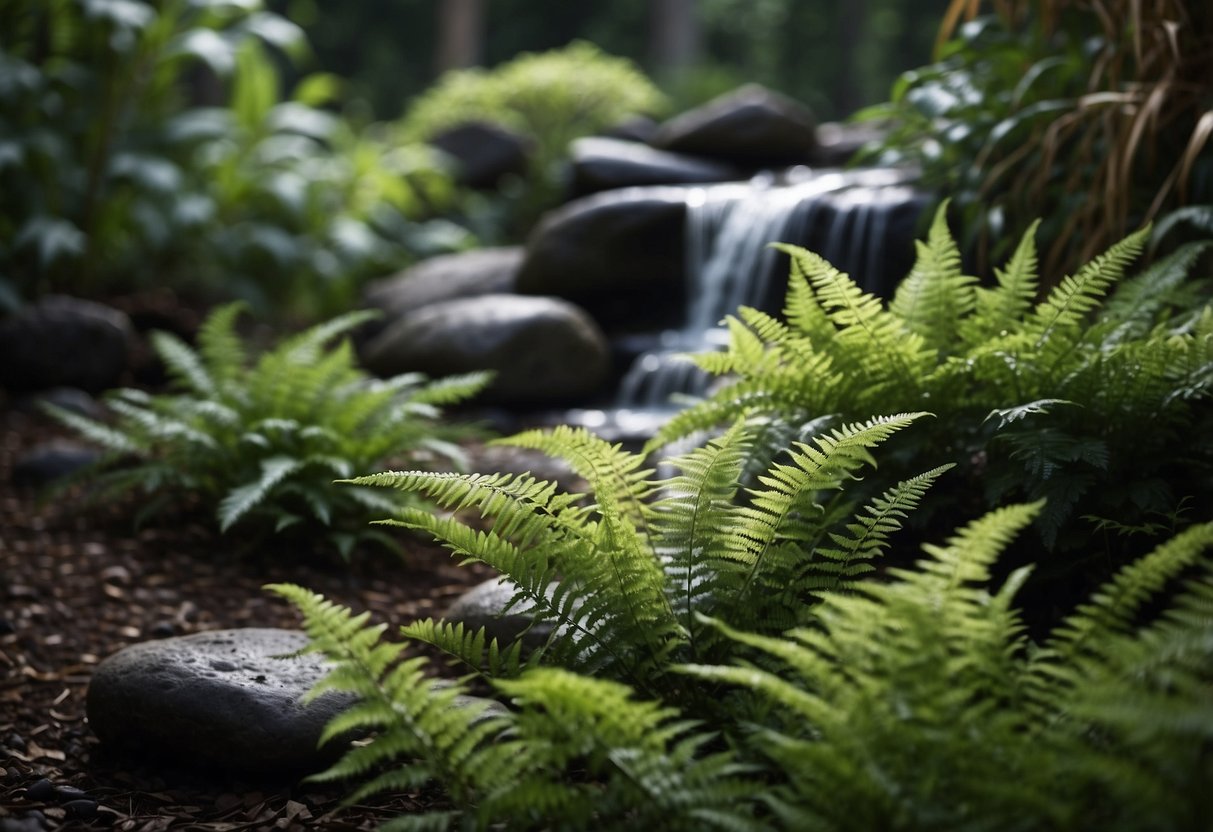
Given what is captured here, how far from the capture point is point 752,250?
6102mm

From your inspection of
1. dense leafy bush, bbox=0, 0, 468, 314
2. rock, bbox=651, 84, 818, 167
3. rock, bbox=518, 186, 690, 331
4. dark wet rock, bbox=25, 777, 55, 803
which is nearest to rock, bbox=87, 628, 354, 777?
dark wet rock, bbox=25, 777, 55, 803

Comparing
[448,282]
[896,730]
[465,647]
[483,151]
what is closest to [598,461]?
[465,647]

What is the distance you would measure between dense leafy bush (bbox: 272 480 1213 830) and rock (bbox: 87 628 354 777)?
60 cm

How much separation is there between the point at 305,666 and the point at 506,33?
768 inches

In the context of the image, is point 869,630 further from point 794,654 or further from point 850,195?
point 850,195

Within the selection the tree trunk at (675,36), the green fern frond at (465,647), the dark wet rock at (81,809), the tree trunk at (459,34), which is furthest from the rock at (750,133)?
the tree trunk at (459,34)

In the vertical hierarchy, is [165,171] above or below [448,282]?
above

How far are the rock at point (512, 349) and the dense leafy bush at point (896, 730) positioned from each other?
3.93 meters

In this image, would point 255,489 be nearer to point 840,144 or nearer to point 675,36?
point 840,144

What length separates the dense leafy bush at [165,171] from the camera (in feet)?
20.6

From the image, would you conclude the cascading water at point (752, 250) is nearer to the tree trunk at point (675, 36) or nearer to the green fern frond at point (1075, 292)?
the green fern frond at point (1075, 292)

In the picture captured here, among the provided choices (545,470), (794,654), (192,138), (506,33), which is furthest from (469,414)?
(506,33)

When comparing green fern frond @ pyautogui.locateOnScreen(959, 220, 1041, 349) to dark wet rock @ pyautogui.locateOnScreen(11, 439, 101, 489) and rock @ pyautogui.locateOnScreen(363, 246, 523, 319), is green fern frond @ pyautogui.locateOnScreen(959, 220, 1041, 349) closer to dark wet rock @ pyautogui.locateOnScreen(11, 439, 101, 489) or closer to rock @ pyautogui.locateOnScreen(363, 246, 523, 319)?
dark wet rock @ pyautogui.locateOnScreen(11, 439, 101, 489)

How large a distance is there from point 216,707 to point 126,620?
1.10 m
